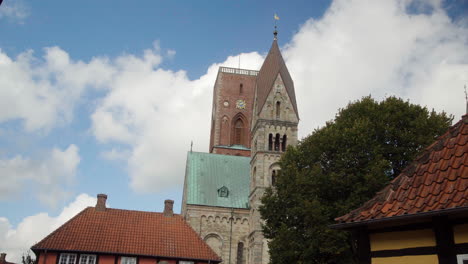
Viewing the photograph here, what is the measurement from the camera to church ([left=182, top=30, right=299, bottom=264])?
47.1 metres

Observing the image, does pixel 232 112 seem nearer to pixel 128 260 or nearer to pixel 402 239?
pixel 128 260

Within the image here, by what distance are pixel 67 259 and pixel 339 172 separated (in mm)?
18848

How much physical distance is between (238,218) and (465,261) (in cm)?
3971

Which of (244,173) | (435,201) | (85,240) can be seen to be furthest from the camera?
(244,173)

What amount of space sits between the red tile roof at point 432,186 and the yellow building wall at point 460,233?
2.38 feet

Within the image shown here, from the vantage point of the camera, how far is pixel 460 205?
31.7 feet

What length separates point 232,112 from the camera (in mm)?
65000

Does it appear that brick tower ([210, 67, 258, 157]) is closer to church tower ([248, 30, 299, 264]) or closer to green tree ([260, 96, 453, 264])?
church tower ([248, 30, 299, 264])

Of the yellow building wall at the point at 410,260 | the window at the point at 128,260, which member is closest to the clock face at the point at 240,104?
the window at the point at 128,260

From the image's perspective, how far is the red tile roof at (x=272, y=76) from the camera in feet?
164

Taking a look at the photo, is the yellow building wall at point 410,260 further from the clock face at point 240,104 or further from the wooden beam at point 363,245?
→ the clock face at point 240,104

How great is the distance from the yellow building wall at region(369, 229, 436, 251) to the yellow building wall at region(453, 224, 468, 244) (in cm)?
56

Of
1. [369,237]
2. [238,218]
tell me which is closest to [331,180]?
[369,237]

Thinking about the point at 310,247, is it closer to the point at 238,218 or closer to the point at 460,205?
the point at 460,205
